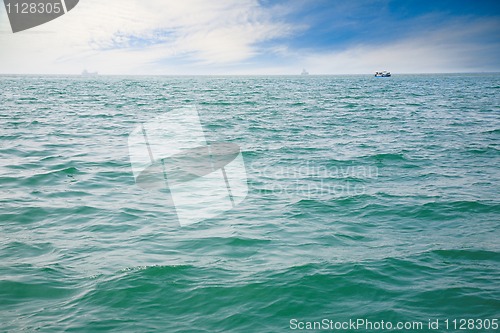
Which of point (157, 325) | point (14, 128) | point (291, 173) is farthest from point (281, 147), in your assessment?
point (14, 128)

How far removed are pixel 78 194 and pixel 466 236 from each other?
35.5 ft

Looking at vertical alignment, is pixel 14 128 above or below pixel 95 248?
above

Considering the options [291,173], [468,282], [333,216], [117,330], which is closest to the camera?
[117,330]

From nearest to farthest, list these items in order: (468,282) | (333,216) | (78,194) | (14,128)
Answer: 1. (468,282)
2. (333,216)
3. (78,194)
4. (14,128)

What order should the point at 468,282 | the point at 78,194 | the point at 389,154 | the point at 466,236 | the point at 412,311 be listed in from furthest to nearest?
1. the point at 389,154
2. the point at 78,194
3. the point at 466,236
4. the point at 468,282
5. the point at 412,311

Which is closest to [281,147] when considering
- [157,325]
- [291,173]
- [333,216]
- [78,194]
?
→ [291,173]

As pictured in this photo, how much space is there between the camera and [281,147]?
62.0 ft

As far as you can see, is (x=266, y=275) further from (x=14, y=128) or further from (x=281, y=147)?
(x=14, y=128)

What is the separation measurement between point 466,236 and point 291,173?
671 cm

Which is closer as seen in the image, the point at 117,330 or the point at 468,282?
the point at 117,330

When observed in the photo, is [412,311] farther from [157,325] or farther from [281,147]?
[281,147]

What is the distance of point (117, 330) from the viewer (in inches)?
211

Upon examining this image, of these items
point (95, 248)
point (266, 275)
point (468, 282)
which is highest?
point (95, 248)

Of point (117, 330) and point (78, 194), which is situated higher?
point (78, 194)
